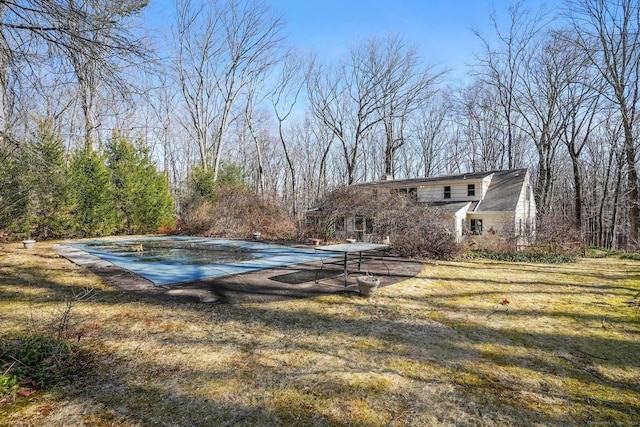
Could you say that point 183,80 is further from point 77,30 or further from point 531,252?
point 531,252

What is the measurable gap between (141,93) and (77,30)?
956 millimetres

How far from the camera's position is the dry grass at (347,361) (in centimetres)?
241

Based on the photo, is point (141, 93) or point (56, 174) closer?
point (141, 93)

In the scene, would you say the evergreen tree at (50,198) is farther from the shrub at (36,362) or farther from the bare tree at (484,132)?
the bare tree at (484,132)

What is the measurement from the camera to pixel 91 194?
50.7 feet

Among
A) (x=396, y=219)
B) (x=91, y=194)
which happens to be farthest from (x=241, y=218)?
(x=396, y=219)

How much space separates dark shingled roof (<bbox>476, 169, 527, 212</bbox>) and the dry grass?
450 inches

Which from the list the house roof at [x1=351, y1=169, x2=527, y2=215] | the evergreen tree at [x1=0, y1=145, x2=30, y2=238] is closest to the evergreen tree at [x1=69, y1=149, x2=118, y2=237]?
the evergreen tree at [x1=0, y1=145, x2=30, y2=238]

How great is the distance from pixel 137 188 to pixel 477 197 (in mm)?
20240

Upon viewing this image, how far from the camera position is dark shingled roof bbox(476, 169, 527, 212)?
53.9 ft

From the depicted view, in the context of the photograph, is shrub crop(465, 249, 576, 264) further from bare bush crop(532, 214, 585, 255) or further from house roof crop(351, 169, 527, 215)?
house roof crop(351, 169, 527, 215)

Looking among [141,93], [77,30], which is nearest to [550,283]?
[141,93]

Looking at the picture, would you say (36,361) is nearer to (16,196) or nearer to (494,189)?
(16,196)

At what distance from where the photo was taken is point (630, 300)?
5.69m
